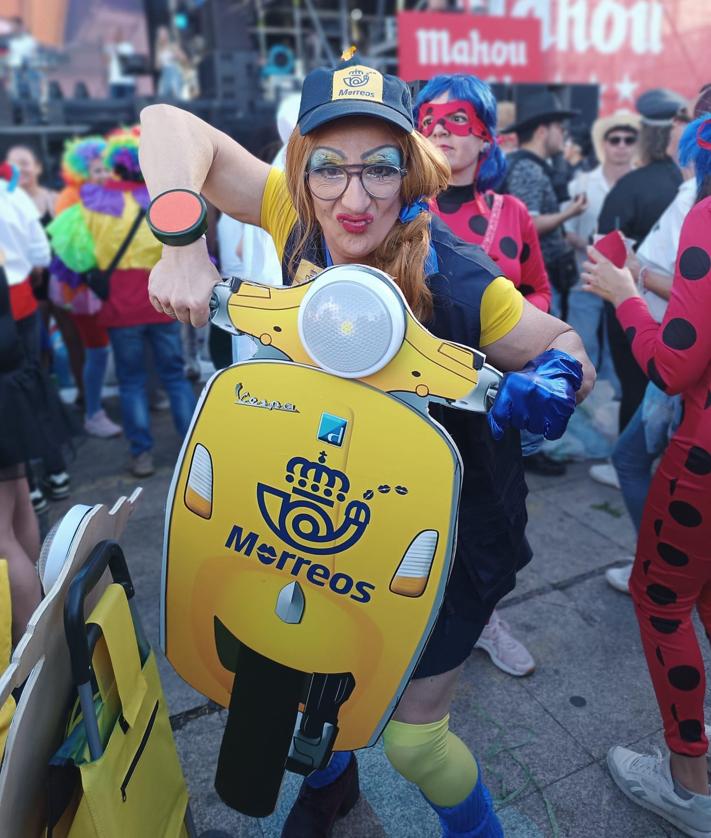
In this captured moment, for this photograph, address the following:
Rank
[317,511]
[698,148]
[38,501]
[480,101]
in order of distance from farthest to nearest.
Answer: [38,501] → [480,101] → [698,148] → [317,511]

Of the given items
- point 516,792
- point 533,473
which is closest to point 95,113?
point 533,473

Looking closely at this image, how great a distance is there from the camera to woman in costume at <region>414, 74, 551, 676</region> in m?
2.35

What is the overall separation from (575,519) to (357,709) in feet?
7.73

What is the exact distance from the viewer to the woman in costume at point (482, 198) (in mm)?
2352

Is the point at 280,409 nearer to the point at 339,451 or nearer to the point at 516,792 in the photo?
the point at 339,451

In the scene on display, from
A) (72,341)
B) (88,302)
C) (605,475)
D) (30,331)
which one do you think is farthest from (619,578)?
(72,341)

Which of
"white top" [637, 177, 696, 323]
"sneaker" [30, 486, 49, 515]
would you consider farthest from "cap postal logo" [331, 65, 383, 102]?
"sneaker" [30, 486, 49, 515]

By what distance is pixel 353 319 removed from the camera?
1.11 meters

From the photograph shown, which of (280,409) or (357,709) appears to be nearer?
(280,409)

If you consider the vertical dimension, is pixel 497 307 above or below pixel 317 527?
above

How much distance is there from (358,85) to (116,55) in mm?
21639

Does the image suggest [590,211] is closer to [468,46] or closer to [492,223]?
[492,223]

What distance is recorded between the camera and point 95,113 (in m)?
11.3

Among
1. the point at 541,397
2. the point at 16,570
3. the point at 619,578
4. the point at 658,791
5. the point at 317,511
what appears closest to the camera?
the point at 541,397
